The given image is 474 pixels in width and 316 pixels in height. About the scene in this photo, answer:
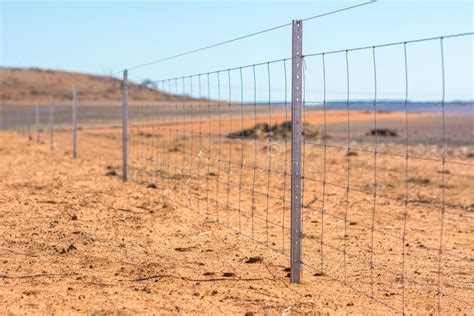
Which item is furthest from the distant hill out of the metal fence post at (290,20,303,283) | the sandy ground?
the metal fence post at (290,20,303,283)

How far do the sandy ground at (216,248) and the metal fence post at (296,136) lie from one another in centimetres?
28

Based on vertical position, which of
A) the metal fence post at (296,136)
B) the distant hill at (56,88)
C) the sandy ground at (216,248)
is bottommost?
the sandy ground at (216,248)

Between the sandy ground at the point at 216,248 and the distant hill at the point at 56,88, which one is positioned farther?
the distant hill at the point at 56,88

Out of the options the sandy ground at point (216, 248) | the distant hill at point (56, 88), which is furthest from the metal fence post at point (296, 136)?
the distant hill at point (56, 88)

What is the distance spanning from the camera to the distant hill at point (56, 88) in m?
72.3

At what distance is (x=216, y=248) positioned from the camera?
7039mm

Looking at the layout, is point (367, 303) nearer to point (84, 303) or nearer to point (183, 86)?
point (84, 303)

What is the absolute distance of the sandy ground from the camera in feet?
17.0

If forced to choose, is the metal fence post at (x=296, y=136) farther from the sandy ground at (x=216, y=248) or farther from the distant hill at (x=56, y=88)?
the distant hill at (x=56, y=88)

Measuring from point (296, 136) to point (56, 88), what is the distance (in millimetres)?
80779

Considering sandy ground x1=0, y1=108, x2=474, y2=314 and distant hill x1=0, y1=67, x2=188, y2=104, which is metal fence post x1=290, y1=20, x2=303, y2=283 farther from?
distant hill x1=0, y1=67, x2=188, y2=104

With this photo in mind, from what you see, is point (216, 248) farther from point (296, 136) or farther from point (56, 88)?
point (56, 88)

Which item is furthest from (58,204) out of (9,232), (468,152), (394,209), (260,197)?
(468,152)

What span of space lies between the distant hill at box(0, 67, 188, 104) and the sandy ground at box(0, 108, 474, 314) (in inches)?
2228
